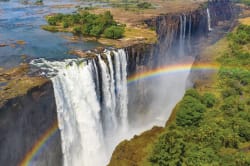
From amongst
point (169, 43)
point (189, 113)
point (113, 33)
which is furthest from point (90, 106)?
point (169, 43)

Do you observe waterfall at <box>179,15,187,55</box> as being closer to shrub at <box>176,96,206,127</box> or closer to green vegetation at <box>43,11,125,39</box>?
green vegetation at <box>43,11,125,39</box>

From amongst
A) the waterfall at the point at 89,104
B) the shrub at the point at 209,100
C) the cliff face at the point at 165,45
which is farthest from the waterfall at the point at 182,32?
the shrub at the point at 209,100

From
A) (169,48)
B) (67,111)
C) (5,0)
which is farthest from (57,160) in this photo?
(5,0)

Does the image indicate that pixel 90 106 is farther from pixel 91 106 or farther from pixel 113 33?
pixel 113 33

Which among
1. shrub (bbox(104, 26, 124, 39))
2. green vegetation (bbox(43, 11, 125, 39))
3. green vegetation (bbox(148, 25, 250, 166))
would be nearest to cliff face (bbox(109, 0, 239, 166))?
green vegetation (bbox(148, 25, 250, 166))

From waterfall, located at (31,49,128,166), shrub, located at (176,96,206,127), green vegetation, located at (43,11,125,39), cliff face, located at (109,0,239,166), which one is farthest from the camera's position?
green vegetation, located at (43,11,125,39)

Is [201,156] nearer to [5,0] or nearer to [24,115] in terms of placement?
[24,115]

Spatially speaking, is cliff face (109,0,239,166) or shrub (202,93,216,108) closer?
cliff face (109,0,239,166)
